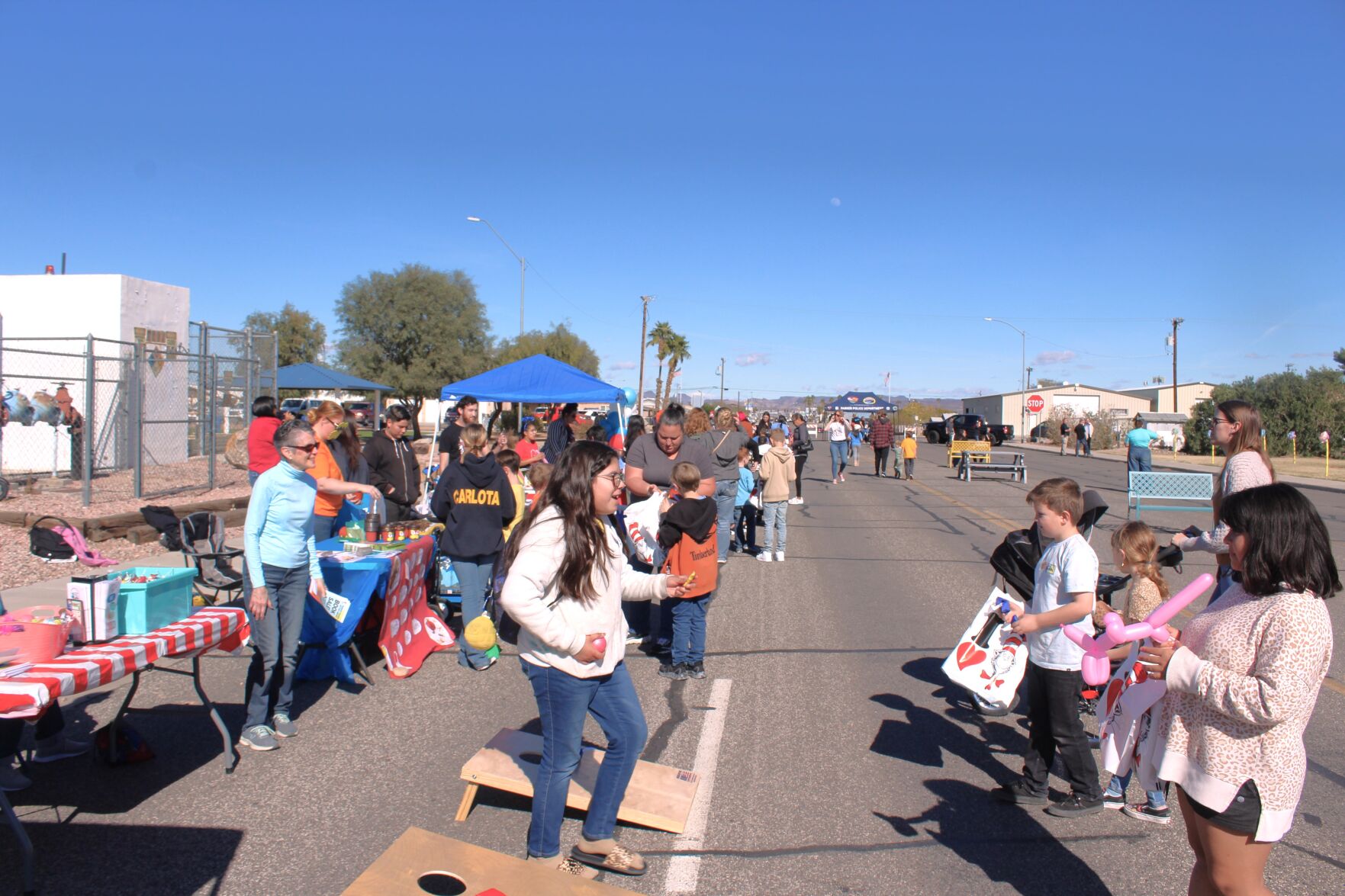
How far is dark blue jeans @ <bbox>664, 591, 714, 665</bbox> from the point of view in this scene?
6152 millimetres

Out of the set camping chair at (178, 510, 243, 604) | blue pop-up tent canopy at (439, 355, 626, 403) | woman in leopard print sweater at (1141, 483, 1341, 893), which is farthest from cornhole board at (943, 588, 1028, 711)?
blue pop-up tent canopy at (439, 355, 626, 403)

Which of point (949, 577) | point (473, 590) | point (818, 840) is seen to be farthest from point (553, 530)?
point (949, 577)

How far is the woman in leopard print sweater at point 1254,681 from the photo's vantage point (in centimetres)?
238

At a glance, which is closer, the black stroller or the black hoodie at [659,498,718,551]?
the black stroller

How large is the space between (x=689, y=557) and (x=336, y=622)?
2421 mm

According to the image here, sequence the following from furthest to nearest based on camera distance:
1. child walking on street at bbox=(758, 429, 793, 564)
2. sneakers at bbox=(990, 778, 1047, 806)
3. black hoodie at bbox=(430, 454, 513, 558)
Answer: child walking on street at bbox=(758, 429, 793, 564), black hoodie at bbox=(430, 454, 513, 558), sneakers at bbox=(990, 778, 1047, 806)

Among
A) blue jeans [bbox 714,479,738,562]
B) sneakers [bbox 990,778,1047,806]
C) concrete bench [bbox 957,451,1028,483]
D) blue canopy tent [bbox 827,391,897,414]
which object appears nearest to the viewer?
sneakers [bbox 990,778,1047,806]

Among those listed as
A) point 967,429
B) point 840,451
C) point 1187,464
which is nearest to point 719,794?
point 840,451

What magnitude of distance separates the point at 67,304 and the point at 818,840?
66.4 feet

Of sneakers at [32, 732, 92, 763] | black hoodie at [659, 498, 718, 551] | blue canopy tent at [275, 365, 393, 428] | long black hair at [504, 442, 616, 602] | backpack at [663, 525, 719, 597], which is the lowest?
sneakers at [32, 732, 92, 763]

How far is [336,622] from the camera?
5.99m

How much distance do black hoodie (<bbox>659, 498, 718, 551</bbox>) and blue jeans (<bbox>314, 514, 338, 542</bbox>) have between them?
301 cm

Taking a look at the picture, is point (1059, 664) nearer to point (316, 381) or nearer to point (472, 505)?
point (472, 505)

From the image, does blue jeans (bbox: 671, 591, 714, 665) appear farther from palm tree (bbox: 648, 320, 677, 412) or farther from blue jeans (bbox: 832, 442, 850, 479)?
palm tree (bbox: 648, 320, 677, 412)
